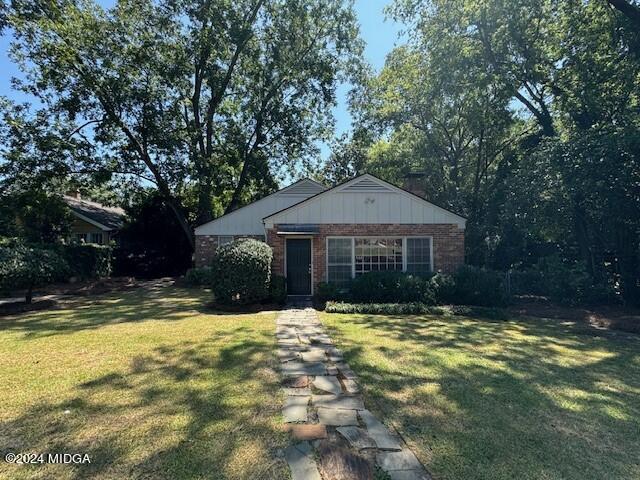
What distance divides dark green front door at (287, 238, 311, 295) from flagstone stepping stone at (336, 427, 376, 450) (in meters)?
9.68

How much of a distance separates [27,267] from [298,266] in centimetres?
850

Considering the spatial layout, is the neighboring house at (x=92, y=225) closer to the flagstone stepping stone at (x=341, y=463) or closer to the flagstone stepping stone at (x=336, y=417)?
the flagstone stepping stone at (x=336, y=417)

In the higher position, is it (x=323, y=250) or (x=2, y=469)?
(x=323, y=250)

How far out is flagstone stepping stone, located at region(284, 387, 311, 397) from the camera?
15.1 feet

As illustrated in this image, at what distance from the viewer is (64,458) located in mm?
3160

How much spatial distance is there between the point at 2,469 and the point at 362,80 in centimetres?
2639

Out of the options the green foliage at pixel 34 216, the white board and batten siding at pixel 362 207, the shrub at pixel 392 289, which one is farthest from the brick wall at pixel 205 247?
the shrub at pixel 392 289

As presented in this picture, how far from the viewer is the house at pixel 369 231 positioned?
12.9m

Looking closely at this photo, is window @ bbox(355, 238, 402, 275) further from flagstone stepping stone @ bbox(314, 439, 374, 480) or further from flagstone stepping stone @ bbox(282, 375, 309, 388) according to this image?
flagstone stepping stone @ bbox(314, 439, 374, 480)

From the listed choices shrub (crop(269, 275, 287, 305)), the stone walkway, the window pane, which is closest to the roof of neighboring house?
shrub (crop(269, 275, 287, 305))

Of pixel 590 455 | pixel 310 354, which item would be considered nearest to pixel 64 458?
pixel 310 354

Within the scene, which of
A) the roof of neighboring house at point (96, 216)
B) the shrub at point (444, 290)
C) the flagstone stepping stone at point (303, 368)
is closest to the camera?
the flagstone stepping stone at point (303, 368)

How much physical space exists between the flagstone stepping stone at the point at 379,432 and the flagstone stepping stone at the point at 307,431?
19.5 inches

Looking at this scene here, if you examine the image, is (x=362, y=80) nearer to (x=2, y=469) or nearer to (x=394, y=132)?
(x=394, y=132)
